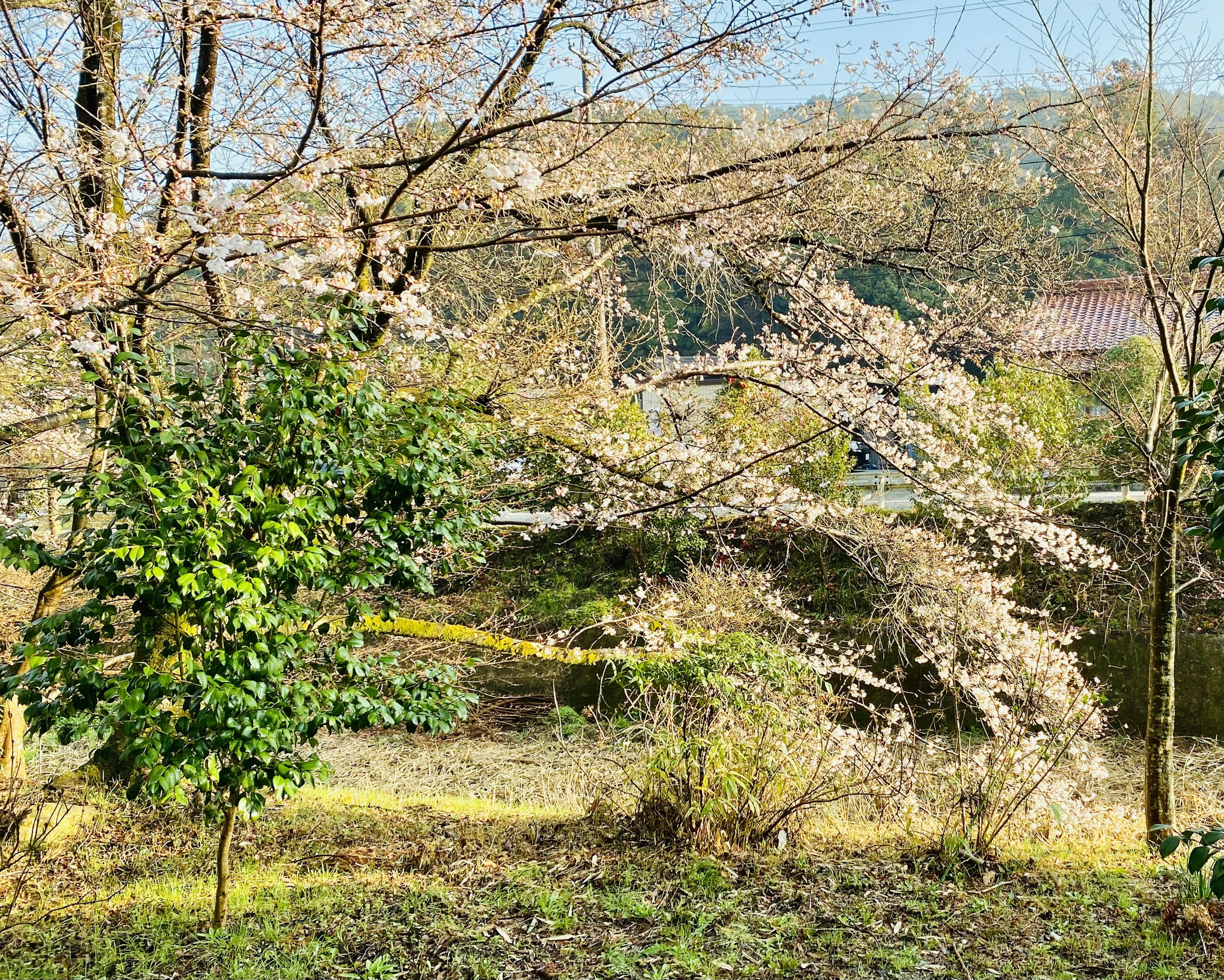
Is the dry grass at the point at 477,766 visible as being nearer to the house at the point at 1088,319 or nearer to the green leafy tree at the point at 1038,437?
the house at the point at 1088,319

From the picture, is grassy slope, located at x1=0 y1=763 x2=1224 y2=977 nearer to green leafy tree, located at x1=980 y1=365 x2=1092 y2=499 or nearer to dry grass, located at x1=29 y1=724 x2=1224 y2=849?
dry grass, located at x1=29 y1=724 x2=1224 y2=849

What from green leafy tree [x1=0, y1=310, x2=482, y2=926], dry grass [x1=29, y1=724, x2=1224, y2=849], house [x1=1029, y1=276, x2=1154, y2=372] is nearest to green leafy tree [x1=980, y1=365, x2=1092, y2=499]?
house [x1=1029, y1=276, x2=1154, y2=372]

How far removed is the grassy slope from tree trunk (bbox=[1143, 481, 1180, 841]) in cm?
56

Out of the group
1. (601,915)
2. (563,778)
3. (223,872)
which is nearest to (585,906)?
(601,915)

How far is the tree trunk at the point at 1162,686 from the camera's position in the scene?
165 inches

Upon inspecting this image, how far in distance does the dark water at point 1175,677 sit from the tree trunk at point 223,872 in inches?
285

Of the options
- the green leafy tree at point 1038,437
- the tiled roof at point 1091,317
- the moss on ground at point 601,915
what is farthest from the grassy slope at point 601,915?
the green leafy tree at point 1038,437

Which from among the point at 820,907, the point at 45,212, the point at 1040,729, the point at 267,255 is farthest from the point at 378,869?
the point at 1040,729

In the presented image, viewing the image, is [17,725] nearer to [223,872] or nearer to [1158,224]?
[223,872]

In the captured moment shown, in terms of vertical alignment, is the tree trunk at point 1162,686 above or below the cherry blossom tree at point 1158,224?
below

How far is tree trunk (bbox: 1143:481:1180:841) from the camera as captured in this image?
4199 mm

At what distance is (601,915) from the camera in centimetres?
311

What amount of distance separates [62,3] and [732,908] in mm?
4228

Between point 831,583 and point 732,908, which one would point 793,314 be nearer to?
point 732,908
